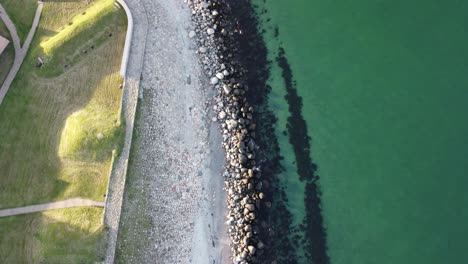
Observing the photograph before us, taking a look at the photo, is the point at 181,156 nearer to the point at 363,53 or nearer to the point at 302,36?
the point at 302,36

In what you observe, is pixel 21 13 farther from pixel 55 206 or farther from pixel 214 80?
pixel 214 80

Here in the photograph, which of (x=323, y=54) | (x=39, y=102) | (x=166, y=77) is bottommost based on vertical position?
(x=39, y=102)

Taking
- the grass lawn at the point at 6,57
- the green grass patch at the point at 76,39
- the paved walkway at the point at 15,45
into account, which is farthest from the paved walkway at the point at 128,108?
the grass lawn at the point at 6,57

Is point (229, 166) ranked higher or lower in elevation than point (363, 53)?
lower

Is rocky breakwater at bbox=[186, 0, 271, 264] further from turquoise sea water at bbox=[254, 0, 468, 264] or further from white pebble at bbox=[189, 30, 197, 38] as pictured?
turquoise sea water at bbox=[254, 0, 468, 264]

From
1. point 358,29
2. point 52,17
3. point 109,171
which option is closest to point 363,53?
point 358,29

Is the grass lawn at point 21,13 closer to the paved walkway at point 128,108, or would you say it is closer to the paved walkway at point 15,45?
the paved walkway at point 15,45

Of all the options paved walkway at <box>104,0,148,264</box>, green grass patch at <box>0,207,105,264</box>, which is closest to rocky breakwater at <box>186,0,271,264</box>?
paved walkway at <box>104,0,148,264</box>
